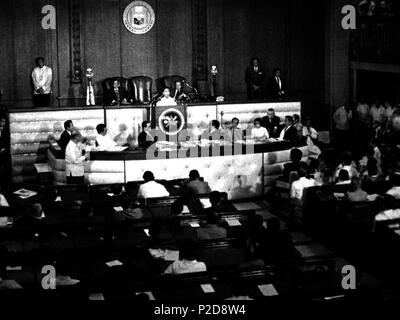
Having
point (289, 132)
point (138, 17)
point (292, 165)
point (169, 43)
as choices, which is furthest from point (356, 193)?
point (138, 17)

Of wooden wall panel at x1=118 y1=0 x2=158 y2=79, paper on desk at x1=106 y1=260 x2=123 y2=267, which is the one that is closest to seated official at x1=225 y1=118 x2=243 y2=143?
wooden wall panel at x1=118 y1=0 x2=158 y2=79

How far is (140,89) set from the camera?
1585 centimetres

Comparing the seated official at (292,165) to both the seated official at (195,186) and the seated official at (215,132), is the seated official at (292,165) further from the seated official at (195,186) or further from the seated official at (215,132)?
the seated official at (195,186)

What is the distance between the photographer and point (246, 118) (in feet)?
49.8

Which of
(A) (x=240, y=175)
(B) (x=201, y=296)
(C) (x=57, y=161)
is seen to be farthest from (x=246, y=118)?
(B) (x=201, y=296)

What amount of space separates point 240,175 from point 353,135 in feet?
15.1

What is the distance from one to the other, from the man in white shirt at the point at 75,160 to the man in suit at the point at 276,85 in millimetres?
5764

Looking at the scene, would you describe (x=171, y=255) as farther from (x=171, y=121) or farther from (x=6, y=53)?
(x=6, y=53)

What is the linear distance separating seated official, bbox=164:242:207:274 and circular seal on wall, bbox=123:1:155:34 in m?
9.92

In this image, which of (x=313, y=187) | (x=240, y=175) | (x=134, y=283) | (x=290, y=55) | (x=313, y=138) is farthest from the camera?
(x=290, y=55)

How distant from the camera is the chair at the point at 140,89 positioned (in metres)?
15.8

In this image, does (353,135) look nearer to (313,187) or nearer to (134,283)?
(313,187)

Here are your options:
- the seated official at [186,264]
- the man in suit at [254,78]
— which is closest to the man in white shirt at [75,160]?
the seated official at [186,264]

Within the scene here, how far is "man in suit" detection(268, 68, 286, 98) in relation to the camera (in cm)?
1608
